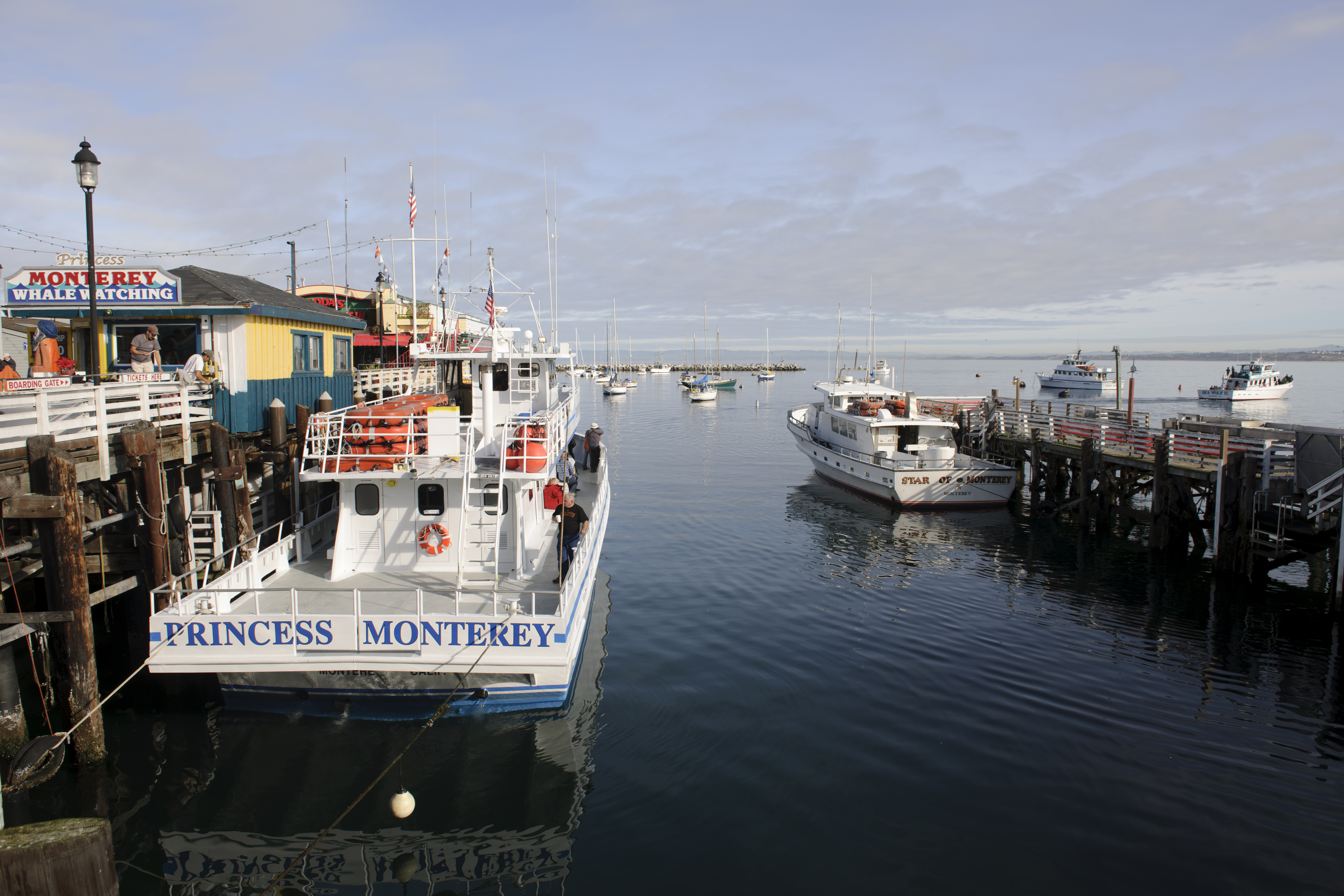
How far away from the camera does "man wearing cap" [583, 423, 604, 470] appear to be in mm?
22516

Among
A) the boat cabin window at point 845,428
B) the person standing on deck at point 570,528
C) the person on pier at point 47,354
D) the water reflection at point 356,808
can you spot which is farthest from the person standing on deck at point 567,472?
the boat cabin window at point 845,428

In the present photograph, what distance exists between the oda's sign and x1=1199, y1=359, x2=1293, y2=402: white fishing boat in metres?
107

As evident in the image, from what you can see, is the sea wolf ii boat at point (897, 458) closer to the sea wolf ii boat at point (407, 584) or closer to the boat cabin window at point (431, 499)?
the sea wolf ii boat at point (407, 584)

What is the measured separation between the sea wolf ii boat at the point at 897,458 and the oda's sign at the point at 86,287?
2388 centimetres

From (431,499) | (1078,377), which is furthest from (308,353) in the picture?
(1078,377)

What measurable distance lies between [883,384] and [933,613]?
25.1 metres

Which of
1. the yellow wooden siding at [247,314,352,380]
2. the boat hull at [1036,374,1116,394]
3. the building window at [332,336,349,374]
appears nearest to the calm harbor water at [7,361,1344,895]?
the yellow wooden siding at [247,314,352,380]

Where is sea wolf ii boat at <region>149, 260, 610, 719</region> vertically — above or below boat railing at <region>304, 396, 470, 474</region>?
below

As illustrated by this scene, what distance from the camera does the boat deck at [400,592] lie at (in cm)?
1080

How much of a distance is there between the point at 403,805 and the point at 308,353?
1566cm

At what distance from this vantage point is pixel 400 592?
11.6 meters

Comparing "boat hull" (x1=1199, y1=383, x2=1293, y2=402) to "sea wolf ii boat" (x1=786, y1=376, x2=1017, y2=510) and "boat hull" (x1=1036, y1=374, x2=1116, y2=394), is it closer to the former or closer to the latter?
"boat hull" (x1=1036, y1=374, x2=1116, y2=394)

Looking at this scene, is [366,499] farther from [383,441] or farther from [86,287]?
[86,287]

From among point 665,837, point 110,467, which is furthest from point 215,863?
point 110,467
